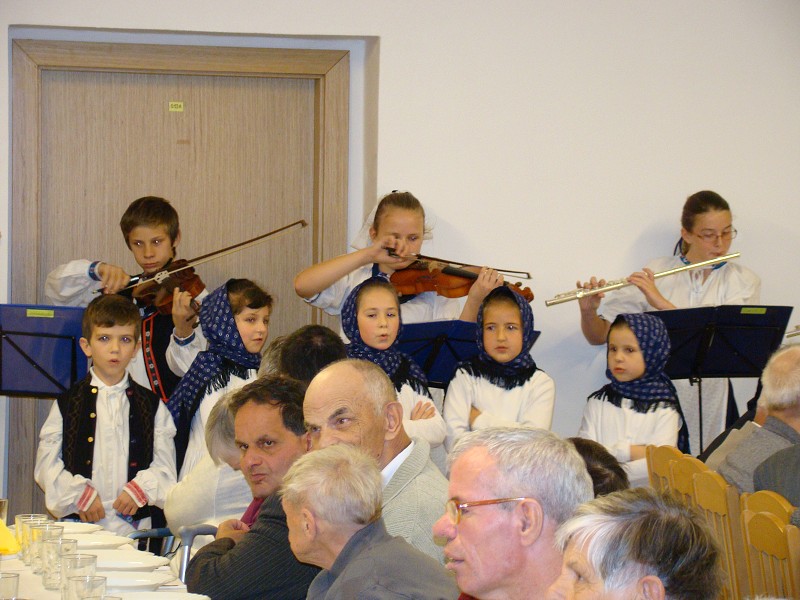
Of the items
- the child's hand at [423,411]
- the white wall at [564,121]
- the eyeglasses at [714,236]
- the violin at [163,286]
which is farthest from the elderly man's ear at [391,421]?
the eyeglasses at [714,236]

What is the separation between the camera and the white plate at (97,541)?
2742 millimetres

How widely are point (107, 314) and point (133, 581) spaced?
2.04 meters

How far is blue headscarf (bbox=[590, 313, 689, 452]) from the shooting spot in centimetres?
457

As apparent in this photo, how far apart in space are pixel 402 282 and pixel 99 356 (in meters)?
1.41

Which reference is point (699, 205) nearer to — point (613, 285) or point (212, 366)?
point (613, 285)

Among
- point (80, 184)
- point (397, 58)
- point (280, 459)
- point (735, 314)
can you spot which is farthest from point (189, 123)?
point (280, 459)

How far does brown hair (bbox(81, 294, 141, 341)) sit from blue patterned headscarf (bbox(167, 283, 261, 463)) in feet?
0.98

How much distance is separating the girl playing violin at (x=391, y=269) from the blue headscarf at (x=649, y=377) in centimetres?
64

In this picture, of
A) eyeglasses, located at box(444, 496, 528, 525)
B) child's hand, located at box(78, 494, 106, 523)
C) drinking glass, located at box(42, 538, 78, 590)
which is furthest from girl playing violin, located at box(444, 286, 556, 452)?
eyeglasses, located at box(444, 496, 528, 525)

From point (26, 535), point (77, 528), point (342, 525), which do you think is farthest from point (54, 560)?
point (342, 525)

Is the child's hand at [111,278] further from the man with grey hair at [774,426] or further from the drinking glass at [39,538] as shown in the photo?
Result: the man with grey hair at [774,426]

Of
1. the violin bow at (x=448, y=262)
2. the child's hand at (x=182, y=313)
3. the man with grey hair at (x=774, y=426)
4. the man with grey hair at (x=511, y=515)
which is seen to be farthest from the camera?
the violin bow at (x=448, y=262)

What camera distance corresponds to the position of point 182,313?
15.4ft

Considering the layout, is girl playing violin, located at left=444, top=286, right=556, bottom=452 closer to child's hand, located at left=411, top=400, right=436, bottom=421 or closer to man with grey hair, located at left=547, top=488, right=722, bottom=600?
child's hand, located at left=411, top=400, right=436, bottom=421
